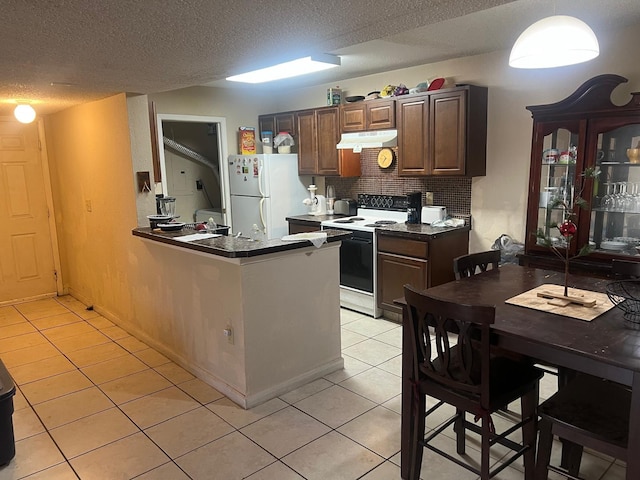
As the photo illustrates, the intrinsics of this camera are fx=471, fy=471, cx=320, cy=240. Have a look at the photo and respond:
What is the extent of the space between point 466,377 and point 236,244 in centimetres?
158

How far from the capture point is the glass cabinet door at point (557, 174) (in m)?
3.47

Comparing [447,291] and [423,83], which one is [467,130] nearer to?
[423,83]

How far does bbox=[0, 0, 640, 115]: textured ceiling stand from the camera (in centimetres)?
174

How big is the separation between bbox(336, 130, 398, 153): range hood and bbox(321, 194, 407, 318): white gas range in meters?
0.67

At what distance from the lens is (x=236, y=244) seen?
2.91 metres

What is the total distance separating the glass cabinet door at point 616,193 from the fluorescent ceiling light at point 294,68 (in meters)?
2.17

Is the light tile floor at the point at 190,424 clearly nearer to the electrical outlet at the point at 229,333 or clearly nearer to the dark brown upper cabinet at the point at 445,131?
the electrical outlet at the point at 229,333

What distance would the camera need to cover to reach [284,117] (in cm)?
568

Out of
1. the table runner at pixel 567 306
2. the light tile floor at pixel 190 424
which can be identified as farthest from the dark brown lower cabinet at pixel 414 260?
the table runner at pixel 567 306

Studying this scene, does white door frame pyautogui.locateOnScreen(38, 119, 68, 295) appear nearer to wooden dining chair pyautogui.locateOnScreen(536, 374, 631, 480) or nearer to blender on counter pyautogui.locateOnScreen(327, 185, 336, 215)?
blender on counter pyautogui.locateOnScreen(327, 185, 336, 215)

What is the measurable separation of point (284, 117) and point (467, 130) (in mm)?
2453

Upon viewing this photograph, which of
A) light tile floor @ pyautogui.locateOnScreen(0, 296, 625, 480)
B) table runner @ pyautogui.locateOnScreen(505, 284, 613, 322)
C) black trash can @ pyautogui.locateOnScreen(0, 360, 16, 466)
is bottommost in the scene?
light tile floor @ pyautogui.locateOnScreen(0, 296, 625, 480)

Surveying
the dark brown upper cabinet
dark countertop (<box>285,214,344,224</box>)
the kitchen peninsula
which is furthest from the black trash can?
the dark brown upper cabinet

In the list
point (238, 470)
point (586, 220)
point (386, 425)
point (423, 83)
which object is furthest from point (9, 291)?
point (586, 220)
